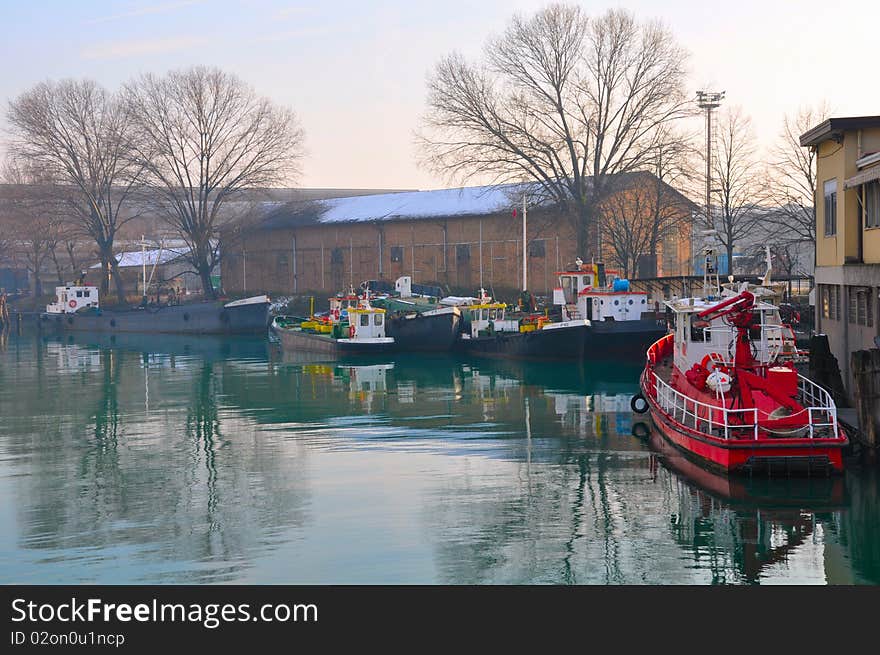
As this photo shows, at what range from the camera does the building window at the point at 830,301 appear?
31453mm

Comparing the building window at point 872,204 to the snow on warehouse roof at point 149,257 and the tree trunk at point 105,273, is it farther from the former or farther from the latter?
the snow on warehouse roof at point 149,257

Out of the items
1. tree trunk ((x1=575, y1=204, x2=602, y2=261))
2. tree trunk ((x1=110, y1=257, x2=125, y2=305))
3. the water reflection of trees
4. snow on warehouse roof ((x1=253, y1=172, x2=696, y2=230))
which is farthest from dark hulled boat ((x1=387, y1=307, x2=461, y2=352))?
tree trunk ((x1=110, y1=257, x2=125, y2=305))

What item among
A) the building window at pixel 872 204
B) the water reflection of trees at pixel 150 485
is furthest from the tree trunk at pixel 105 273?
the building window at pixel 872 204

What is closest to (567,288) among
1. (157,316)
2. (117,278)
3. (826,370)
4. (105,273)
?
(826,370)

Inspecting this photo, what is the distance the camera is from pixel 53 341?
2975 inches

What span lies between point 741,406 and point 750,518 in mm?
3746

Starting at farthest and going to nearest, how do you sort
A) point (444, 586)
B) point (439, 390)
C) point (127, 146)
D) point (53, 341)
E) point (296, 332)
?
point (127, 146)
point (53, 341)
point (296, 332)
point (439, 390)
point (444, 586)

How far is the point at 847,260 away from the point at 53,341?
5846 centimetres

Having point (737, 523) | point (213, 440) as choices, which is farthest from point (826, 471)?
point (213, 440)

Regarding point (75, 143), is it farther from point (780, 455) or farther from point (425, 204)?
point (780, 455)

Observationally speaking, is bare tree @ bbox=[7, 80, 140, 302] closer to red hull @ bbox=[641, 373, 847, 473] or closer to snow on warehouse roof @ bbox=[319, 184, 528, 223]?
snow on warehouse roof @ bbox=[319, 184, 528, 223]

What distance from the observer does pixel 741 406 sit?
23.2m

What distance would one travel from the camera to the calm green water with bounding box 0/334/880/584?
1734cm

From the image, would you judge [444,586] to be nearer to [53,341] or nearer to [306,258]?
[53,341]
